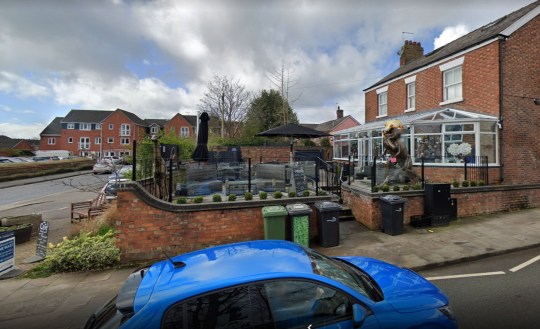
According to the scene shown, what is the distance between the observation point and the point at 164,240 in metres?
5.90

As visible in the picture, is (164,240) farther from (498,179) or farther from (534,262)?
(498,179)

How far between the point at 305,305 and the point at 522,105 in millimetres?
13655

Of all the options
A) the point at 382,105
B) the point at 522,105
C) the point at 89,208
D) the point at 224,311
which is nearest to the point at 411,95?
the point at 382,105

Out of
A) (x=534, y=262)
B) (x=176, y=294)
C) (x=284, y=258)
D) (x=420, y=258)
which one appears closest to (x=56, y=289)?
(x=176, y=294)

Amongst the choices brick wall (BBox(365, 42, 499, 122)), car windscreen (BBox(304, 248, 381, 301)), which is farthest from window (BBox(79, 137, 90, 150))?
car windscreen (BBox(304, 248, 381, 301))

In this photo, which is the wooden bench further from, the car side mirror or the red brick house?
the red brick house

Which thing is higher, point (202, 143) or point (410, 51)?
point (410, 51)

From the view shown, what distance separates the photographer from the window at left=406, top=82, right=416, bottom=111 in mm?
15562

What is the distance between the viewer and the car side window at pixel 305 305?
6.75 feet

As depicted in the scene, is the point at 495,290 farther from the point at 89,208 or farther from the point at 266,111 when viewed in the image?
the point at 266,111

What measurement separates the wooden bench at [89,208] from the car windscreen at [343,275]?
9.15 m

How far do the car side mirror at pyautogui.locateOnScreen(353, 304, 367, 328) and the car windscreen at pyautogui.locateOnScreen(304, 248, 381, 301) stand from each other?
0.21 meters

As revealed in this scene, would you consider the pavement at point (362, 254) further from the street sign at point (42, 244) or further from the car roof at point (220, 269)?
the car roof at point (220, 269)

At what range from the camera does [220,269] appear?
224 cm
